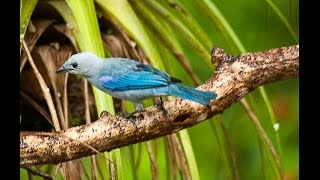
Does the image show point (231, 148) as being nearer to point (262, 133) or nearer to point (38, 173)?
point (262, 133)

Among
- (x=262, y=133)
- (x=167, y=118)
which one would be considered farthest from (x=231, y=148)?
(x=167, y=118)

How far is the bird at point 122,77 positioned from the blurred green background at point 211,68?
0.10 metres

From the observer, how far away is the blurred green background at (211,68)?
2.80 feet

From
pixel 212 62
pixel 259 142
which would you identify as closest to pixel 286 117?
pixel 259 142

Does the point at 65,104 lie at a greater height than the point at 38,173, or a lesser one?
greater

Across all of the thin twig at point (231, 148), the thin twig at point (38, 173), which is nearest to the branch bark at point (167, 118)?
the thin twig at point (38, 173)

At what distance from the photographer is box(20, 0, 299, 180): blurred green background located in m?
0.85

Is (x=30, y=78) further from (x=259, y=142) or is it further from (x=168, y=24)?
(x=259, y=142)

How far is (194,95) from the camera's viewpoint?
2.27 ft

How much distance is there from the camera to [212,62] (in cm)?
77

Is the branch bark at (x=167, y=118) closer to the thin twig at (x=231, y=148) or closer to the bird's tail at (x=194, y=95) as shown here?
the bird's tail at (x=194, y=95)

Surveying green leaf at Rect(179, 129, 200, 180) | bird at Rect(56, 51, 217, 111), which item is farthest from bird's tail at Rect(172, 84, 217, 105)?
green leaf at Rect(179, 129, 200, 180)

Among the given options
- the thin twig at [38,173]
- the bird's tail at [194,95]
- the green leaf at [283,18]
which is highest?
the green leaf at [283,18]

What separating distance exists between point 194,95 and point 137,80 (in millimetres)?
75
